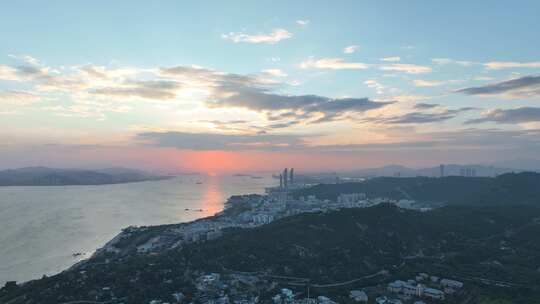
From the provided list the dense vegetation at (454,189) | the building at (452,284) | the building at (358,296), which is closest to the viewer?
the building at (358,296)

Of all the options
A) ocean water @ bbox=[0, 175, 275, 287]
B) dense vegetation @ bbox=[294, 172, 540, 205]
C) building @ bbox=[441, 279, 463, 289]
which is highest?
dense vegetation @ bbox=[294, 172, 540, 205]

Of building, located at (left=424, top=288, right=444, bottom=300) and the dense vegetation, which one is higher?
the dense vegetation

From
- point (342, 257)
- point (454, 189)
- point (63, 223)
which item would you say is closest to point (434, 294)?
point (342, 257)

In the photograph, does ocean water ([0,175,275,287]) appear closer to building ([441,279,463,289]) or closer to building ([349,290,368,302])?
building ([349,290,368,302])

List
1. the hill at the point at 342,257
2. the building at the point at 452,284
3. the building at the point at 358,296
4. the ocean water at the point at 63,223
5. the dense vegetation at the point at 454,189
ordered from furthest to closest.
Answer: the dense vegetation at the point at 454,189 < the ocean water at the point at 63,223 < the building at the point at 452,284 < the hill at the point at 342,257 < the building at the point at 358,296

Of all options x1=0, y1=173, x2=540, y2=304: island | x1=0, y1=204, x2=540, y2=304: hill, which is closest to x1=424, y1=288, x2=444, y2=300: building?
x1=0, y1=173, x2=540, y2=304: island

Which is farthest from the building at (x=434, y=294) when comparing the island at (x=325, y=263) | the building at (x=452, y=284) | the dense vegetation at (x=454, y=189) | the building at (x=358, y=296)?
the dense vegetation at (x=454, y=189)

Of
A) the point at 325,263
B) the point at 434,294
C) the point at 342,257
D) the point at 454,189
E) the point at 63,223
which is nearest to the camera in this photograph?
the point at 434,294

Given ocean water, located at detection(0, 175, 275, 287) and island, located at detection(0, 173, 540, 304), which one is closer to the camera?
island, located at detection(0, 173, 540, 304)

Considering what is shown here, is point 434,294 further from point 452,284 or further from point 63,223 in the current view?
point 63,223

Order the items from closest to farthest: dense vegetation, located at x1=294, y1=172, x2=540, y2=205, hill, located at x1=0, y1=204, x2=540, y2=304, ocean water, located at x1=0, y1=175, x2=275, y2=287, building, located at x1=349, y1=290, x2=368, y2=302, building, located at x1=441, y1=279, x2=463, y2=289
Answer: building, located at x1=349, y1=290, x2=368, y2=302 → hill, located at x1=0, y1=204, x2=540, y2=304 → building, located at x1=441, y1=279, x2=463, y2=289 → ocean water, located at x1=0, y1=175, x2=275, y2=287 → dense vegetation, located at x1=294, y1=172, x2=540, y2=205

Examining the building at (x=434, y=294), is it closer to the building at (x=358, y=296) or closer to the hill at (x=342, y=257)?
the hill at (x=342, y=257)
